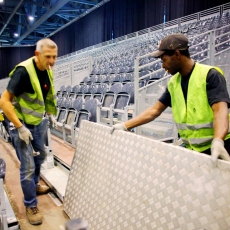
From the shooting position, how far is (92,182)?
1356 millimetres

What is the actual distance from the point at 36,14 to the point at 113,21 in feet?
13.4

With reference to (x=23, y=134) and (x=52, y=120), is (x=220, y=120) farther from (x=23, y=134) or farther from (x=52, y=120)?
→ (x=52, y=120)

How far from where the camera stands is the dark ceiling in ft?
33.9

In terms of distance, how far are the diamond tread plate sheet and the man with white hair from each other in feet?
1.35

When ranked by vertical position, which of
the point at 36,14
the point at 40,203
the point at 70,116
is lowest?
the point at 40,203

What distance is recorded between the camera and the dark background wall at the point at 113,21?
31.1 ft

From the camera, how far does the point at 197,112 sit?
3.93 feet

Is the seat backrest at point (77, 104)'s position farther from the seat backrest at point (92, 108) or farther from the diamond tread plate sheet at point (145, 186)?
the diamond tread plate sheet at point (145, 186)

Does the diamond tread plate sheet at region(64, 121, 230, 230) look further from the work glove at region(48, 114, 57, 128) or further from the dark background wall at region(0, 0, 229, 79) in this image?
the dark background wall at region(0, 0, 229, 79)

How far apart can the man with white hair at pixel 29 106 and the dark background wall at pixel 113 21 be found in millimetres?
8191

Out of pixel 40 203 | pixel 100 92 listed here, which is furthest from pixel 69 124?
pixel 40 203

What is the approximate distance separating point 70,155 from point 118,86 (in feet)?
6.77

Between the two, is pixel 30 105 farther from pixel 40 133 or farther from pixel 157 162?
pixel 157 162

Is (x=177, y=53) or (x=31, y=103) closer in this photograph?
A: (x=177, y=53)
